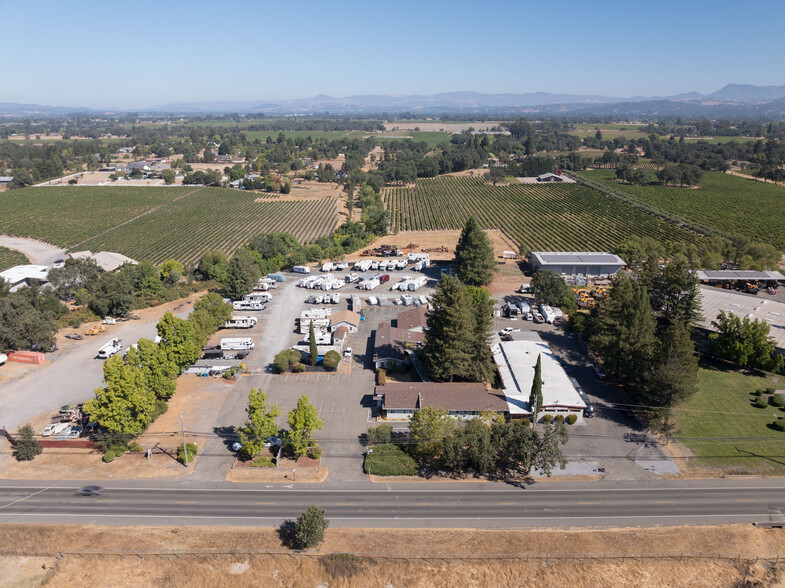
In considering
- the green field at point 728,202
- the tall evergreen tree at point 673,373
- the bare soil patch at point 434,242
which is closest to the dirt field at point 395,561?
the tall evergreen tree at point 673,373

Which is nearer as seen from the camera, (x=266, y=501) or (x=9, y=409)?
(x=266, y=501)

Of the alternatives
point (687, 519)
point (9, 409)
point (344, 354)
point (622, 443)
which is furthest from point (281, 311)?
point (687, 519)

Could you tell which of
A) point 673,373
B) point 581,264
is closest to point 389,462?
point 673,373

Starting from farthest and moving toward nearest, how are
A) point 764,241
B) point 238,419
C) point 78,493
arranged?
1. point 764,241
2. point 238,419
3. point 78,493

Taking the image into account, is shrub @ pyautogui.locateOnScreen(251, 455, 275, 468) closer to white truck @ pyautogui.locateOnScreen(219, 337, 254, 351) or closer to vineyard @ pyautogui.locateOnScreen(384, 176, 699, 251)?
white truck @ pyautogui.locateOnScreen(219, 337, 254, 351)

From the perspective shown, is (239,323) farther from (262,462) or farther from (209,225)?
(209,225)

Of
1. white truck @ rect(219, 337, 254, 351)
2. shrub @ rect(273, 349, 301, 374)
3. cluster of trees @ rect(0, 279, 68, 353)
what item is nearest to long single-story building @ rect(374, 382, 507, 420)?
shrub @ rect(273, 349, 301, 374)

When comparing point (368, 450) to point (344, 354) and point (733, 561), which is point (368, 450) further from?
point (733, 561)
